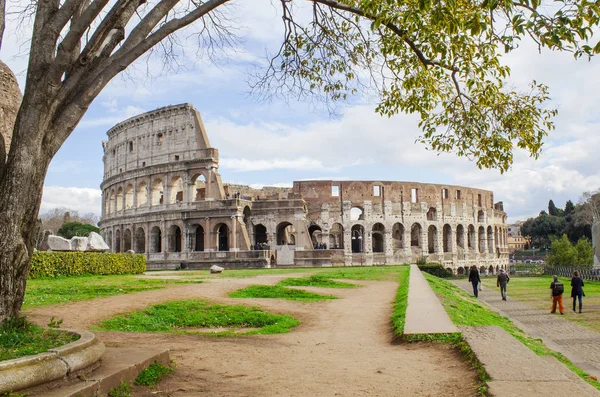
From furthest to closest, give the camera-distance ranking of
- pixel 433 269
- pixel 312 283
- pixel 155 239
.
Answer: pixel 155 239 < pixel 433 269 < pixel 312 283

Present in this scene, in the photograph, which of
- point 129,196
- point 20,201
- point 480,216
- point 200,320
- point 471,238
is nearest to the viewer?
point 20,201

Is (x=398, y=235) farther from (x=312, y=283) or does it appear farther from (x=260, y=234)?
(x=312, y=283)

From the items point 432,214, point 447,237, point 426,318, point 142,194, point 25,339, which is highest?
point 142,194

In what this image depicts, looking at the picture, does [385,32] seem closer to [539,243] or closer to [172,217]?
[172,217]

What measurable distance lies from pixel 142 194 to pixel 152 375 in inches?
1429

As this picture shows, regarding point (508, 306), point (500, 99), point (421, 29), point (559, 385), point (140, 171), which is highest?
point (140, 171)

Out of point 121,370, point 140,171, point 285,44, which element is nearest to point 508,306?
point 285,44

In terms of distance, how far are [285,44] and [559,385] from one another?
19.9 ft

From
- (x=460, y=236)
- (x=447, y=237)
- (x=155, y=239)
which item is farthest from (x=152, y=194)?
(x=460, y=236)

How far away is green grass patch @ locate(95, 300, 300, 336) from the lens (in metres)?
7.58

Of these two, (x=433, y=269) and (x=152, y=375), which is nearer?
(x=152, y=375)

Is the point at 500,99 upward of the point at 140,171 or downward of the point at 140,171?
downward

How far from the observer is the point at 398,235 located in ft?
146

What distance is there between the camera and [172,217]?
34.9 metres
